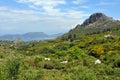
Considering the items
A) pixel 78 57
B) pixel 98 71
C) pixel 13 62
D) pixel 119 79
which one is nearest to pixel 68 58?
pixel 78 57

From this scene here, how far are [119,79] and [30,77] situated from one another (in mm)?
20519

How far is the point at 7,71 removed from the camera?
36.8 metres

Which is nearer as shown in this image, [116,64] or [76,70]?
[76,70]

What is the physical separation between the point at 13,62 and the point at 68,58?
36.5 meters

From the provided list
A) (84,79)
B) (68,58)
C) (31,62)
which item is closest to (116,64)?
(68,58)

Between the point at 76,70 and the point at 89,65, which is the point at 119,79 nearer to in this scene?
the point at 76,70

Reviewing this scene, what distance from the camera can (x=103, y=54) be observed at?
7894 cm

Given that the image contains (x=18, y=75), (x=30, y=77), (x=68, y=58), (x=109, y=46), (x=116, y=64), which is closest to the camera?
(x=30, y=77)

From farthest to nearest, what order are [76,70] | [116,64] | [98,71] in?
[116,64] < [98,71] < [76,70]

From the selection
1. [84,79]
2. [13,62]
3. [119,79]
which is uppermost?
[13,62]

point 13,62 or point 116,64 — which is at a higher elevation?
point 13,62

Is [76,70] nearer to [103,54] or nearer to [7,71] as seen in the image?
[7,71]

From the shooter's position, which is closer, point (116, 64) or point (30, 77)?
point (30, 77)

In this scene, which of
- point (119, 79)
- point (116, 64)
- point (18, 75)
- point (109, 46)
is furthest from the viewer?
point (109, 46)
